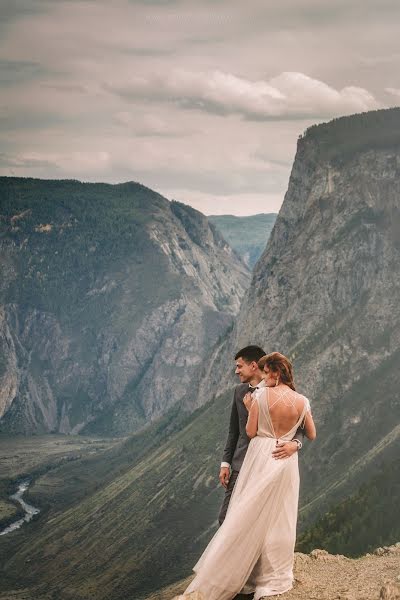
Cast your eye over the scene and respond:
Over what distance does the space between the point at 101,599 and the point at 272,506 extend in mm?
165514

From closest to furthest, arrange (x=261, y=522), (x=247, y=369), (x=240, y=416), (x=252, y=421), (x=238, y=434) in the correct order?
(x=261, y=522) < (x=252, y=421) < (x=240, y=416) < (x=247, y=369) < (x=238, y=434)

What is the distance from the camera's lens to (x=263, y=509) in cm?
2341

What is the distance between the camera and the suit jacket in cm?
2470

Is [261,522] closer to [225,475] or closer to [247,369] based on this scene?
[225,475]

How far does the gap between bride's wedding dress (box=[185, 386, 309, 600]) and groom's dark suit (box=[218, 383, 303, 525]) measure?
858 mm

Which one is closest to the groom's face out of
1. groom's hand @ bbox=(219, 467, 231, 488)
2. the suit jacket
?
the suit jacket

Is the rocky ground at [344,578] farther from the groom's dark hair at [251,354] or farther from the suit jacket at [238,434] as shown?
the groom's dark hair at [251,354]

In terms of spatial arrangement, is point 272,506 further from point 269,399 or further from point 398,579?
point 398,579

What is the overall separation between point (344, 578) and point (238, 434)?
19.9 ft

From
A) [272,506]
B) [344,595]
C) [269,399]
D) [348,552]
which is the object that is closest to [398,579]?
[344,595]

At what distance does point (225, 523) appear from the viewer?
76.9ft

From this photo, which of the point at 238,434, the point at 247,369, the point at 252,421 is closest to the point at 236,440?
the point at 238,434

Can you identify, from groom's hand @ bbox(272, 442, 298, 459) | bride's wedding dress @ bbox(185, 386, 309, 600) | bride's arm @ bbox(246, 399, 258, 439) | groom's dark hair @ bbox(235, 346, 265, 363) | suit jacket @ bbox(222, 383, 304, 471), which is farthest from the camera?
groom's dark hair @ bbox(235, 346, 265, 363)

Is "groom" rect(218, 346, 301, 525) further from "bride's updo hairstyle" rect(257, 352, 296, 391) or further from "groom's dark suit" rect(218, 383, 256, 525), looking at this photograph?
"bride's updo hairstyle" rect(257, 352, 296, 391)
